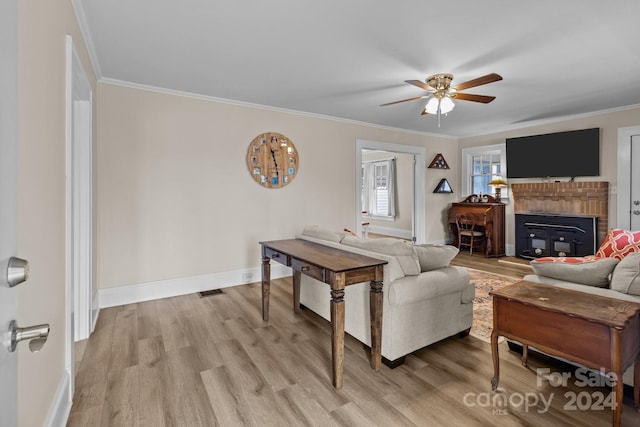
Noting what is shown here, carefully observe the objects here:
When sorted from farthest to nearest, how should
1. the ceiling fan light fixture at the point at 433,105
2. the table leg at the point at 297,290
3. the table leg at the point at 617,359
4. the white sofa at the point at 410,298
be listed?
1. the ceiling fan light fixture at the point at 433,105
2. the table leg at the point at 297,290
3. the white sofa at the point at 410,298
4. the table leg at the point at 617,359

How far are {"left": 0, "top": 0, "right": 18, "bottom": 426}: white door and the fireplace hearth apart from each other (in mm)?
6379

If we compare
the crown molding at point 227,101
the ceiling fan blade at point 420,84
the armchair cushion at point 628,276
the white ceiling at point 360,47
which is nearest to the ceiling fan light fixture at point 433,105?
the ceiling fan blade at point 420,84

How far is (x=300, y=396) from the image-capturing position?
1.95 meters

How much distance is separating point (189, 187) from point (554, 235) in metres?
5.73

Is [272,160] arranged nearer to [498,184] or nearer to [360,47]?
[360,47]

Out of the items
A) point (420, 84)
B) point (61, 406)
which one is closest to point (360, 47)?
point (420, 84)

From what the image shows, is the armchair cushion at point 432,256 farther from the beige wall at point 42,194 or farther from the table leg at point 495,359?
the beige wall at point 42,194

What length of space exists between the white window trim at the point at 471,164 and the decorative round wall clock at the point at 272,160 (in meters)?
4.08

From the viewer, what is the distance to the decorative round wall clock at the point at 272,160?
4367mm

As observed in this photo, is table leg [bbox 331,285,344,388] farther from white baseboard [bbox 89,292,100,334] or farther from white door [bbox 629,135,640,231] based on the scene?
white door [bbox 629,135,640,231]

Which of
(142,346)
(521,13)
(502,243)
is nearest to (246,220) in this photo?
(142,346)

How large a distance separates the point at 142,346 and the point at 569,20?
13.6 ft

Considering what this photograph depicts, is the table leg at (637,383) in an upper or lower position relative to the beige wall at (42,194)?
lower

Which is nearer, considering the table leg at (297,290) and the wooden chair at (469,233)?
the table leg at (297,290)
